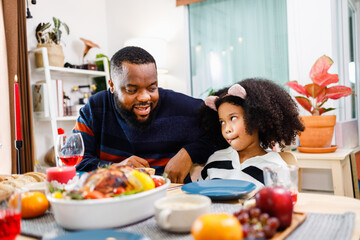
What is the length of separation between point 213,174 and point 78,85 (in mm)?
2602

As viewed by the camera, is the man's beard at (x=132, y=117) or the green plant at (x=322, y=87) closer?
the man's beard at (x=132, y=117)

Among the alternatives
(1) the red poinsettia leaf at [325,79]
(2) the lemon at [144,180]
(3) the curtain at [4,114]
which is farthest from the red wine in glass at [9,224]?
(3) the curtain at [4,114]

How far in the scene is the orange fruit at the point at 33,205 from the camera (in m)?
0.72

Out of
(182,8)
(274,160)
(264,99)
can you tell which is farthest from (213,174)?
(182,8)

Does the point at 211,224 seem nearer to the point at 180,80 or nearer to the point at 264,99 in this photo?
the point at 264,99

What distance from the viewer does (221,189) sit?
884 mm

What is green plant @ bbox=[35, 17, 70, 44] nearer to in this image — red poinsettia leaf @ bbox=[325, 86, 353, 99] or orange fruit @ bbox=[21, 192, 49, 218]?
red poinsettia leaf @ bbox=[325, 86, 353, 99]

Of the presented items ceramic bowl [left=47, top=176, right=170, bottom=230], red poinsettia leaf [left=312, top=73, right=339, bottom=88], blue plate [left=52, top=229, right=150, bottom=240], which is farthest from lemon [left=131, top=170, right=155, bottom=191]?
red poinsettia leaf [left=312, top=73, right=339, bottom=88]

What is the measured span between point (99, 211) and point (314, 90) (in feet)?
5.80

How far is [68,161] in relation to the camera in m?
1.01

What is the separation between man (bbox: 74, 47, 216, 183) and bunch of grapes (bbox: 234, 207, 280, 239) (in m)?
0.70

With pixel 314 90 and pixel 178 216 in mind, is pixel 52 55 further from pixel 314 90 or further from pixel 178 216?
pixel 178 216

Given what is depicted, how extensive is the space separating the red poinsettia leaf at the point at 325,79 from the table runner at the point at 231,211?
4.95 feet

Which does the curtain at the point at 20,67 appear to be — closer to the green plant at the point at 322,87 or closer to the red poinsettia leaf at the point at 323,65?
the green plant at the point at 322,87
